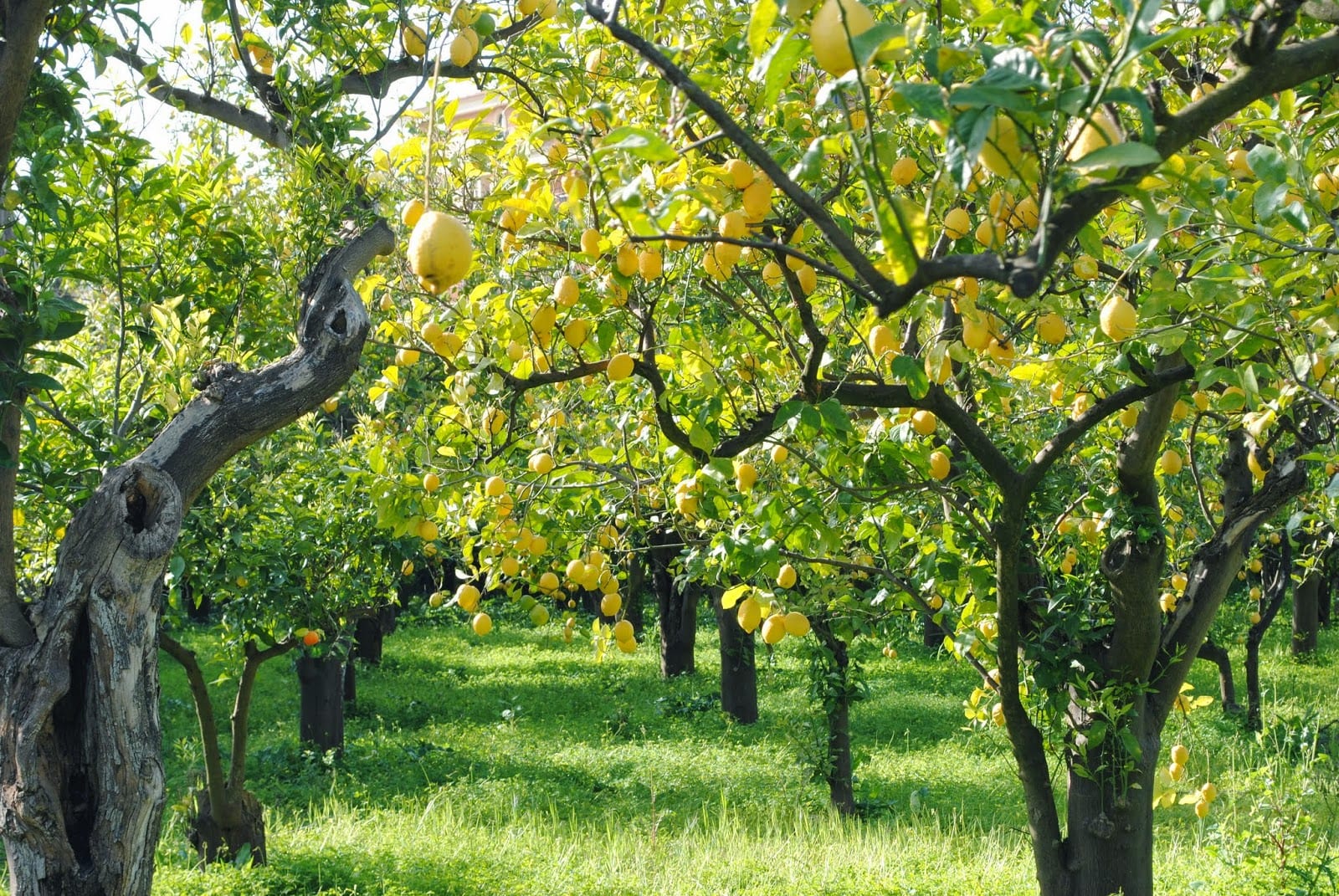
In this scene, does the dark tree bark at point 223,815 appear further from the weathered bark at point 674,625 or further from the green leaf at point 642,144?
the weathered bark at point 674,625

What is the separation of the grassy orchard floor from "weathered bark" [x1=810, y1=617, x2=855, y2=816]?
22 cm

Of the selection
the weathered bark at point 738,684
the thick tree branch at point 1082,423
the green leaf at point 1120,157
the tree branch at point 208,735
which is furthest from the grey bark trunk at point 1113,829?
the weathered bark at point 738,684

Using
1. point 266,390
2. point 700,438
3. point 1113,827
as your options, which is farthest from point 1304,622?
point 266,390

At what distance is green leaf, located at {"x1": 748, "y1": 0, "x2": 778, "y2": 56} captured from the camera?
1.24m

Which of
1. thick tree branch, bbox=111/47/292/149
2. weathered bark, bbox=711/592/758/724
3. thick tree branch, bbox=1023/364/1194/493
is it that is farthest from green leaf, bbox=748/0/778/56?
weathered bark, bbox=711/592/758/724

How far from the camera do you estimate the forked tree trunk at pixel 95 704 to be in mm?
2613

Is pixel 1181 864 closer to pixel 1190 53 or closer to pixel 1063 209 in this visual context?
pixel 1190 53

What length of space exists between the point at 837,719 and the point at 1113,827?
15.2ft

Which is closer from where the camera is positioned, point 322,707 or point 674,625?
point 322,707

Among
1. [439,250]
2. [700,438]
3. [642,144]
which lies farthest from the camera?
[700,438]

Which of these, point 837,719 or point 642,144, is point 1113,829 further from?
point 837,719

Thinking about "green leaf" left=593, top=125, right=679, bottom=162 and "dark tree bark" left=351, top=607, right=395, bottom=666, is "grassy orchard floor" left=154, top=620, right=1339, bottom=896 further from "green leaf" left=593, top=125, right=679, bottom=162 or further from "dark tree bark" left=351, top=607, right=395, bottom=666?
"green leaf" left=593, top=125, right=679, bottom=162

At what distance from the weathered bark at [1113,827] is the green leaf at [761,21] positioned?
291cm

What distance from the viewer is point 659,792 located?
8.64m
